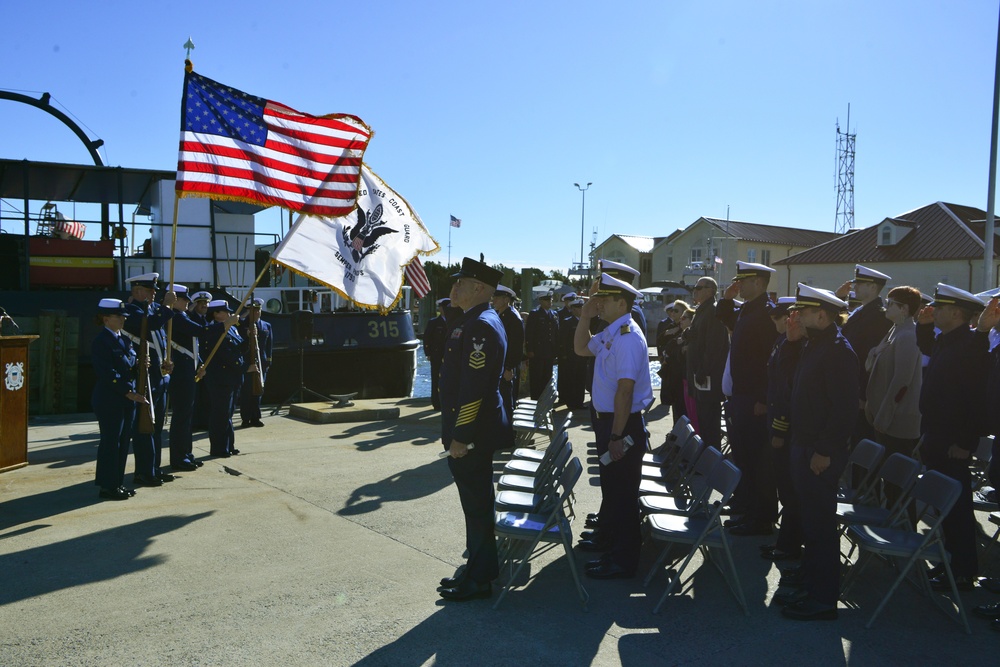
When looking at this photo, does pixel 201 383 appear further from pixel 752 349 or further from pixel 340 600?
pixel 752 349

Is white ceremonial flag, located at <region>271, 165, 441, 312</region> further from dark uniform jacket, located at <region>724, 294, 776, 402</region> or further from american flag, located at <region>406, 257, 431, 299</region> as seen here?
dark uniform jacket, located at <region>724, 294, 776, 402</region>

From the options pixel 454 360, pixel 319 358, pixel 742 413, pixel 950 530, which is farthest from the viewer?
pixel 319 358

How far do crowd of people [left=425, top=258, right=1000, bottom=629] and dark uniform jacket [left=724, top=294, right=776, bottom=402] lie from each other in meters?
0.01

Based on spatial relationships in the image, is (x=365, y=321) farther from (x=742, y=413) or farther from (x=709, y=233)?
(x=709, y=233)

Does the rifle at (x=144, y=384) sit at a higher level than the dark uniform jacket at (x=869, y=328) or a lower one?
lower

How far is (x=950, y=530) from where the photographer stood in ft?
16.3

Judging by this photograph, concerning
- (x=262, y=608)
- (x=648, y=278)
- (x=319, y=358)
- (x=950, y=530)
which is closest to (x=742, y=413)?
(x=950, y=530)

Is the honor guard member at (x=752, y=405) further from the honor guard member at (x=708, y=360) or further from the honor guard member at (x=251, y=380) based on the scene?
the honor guard member at (x=251, y=380)

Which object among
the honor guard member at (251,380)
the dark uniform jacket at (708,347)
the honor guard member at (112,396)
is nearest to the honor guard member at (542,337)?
the honor guard member at (251,380)

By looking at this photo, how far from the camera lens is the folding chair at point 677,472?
5637 millimetres

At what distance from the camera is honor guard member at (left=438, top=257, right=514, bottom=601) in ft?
14.7

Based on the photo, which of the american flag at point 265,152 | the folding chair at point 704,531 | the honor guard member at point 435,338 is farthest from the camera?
the honor guard member at point 435,338

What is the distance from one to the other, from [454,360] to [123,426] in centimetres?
373

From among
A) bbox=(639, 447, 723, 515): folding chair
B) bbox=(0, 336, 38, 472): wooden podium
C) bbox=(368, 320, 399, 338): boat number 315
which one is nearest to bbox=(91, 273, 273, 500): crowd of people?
bbox=(0, 336, 38, 472): wooden podium
